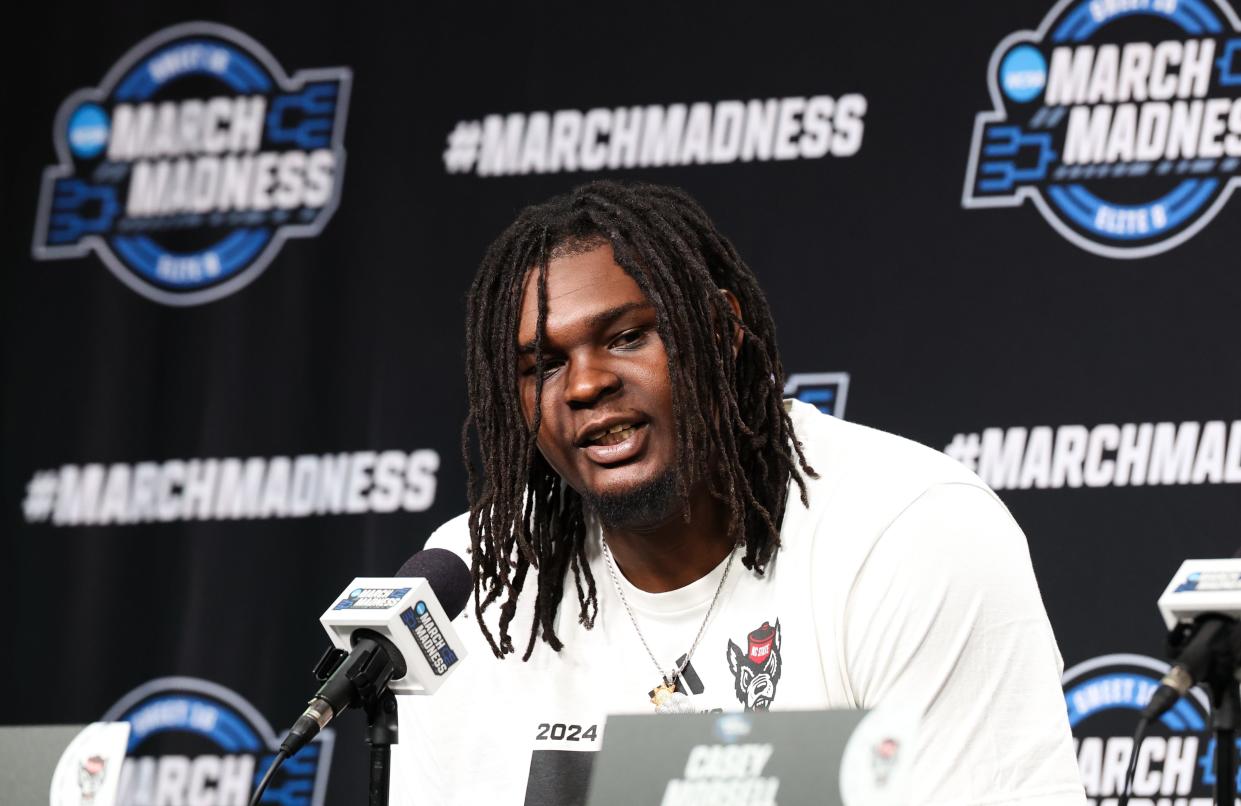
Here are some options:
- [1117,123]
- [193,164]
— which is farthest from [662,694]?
[193,164]

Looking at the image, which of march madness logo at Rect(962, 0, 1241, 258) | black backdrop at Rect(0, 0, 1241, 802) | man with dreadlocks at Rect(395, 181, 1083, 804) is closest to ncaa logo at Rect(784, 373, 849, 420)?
black backdrop at Rect(0, 0, 1241, 802)

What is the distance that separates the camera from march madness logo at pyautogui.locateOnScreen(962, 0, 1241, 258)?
10.3 feet

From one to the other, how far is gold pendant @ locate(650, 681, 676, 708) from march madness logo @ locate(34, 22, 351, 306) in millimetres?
1716

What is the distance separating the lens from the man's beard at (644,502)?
2.17m

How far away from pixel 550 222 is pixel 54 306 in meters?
1.79

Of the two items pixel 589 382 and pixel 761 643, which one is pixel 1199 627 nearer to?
pixel 761 643

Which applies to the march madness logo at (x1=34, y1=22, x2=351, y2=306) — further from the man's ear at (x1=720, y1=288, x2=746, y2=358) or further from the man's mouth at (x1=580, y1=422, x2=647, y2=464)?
the man's mouth at (x1=580, y1=422, x2=647, y2=464)

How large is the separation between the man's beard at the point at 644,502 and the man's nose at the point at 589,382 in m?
0.13

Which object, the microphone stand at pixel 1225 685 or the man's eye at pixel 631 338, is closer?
the microphone stand at pixel 1225 685

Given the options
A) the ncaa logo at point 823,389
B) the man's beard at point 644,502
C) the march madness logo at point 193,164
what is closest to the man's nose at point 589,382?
the man's beard at point 644,502

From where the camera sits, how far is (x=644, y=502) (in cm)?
218

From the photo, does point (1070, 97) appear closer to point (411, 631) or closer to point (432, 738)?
point (432, 738)

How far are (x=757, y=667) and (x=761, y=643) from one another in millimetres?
32

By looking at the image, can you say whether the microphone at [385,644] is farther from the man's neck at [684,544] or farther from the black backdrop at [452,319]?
the black backdrop at [452,319]
